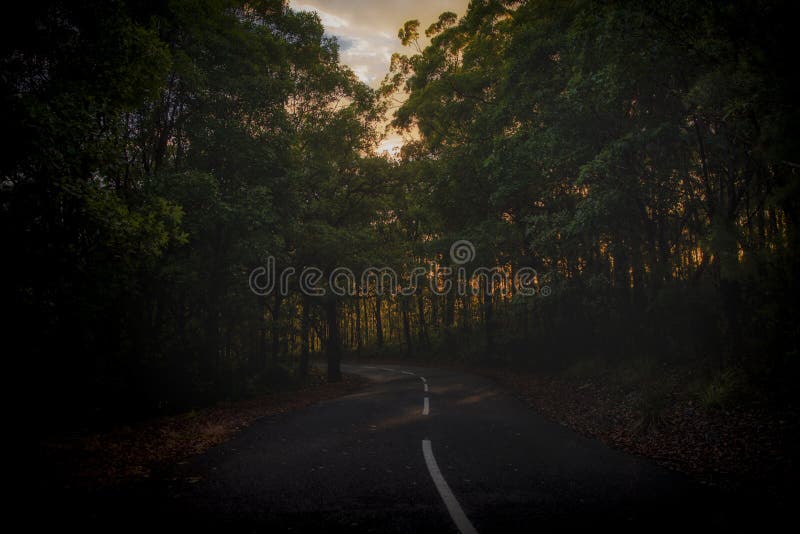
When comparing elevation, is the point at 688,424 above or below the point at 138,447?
below

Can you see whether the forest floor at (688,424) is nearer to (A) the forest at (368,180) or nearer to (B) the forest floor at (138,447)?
(A) the forest at (368,180)

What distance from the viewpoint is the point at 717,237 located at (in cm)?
927

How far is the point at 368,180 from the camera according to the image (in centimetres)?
2064

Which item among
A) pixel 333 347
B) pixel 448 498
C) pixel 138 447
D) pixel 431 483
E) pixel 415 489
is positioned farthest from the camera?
pixel 333 347

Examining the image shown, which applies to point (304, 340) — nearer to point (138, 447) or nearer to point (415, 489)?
point (138, 447)

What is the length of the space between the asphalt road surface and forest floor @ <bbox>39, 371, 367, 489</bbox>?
0.61 meters

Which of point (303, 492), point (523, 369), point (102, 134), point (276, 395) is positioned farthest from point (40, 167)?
point (523, 369)

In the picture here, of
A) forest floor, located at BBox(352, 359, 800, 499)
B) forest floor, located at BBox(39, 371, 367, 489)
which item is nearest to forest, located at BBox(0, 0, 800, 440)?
forest floor, located at BBox(352, 359, 800, 499)

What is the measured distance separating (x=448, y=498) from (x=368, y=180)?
17053 mm

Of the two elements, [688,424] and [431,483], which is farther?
[688,424]

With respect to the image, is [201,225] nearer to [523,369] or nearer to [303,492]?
[303,492]

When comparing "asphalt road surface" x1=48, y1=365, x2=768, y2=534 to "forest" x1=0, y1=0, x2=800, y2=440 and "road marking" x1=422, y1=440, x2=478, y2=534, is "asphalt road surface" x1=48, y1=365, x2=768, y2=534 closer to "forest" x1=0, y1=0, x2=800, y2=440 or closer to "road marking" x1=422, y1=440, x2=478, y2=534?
"road marking" x1=422, y1=440, x2=478, y2=534

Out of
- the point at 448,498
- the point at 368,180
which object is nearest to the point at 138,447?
the point at 448,498

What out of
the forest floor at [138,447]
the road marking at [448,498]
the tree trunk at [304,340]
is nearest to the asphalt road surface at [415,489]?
the road marking at [448,498]
